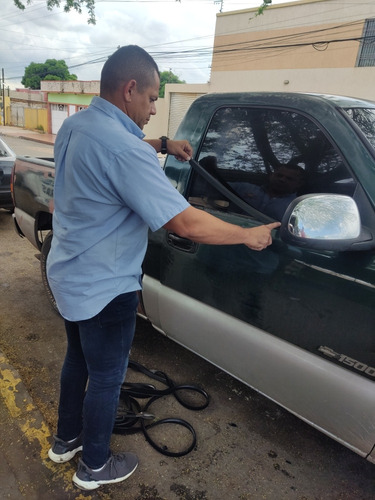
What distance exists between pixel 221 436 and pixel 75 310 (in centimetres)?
128

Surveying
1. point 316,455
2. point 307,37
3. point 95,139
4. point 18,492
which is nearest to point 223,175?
point 95,139

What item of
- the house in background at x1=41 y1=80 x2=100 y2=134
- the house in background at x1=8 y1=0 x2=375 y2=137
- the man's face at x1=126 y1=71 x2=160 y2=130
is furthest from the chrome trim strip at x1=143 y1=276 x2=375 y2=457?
the house in background at x1=41 y1=80 x2=100 y2=134

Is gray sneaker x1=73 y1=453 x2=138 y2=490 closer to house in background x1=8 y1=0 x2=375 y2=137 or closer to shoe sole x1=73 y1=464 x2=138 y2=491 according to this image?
shoe sole x1=73 y1=464 x2=138 y2=491

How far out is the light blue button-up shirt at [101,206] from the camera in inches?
52.4

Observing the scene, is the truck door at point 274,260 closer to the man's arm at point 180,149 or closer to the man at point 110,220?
the man's arm at point 180,149

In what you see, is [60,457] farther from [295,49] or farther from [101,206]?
[295,49]

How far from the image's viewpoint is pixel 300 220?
4.64ft

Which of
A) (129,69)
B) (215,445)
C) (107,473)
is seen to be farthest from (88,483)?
(129,69)

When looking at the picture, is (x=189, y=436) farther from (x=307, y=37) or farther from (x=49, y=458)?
(x=307, y=37)

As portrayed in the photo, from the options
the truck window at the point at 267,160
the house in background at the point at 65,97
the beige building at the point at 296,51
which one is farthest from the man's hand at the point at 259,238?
the house in background at the point at 65,97

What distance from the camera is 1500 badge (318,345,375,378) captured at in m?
1.52

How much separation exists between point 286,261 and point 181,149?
0.89 meters

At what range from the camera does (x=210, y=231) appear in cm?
149

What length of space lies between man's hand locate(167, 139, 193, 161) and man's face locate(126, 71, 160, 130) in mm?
603
